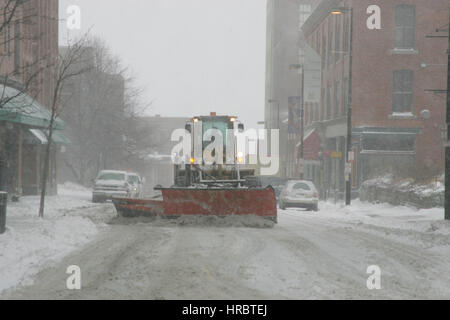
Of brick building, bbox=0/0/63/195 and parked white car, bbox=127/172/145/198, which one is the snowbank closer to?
parked white car, bbox=127/172/145/198

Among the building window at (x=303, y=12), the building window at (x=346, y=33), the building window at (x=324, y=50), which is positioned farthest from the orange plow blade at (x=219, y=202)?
the building window at (x=303, y=12)

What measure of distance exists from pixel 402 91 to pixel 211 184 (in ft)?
78.3

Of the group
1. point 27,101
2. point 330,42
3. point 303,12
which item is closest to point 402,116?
point 330,42

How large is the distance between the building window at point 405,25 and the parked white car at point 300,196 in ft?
44.6

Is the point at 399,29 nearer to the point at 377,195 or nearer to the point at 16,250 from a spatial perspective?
the point at 377,195

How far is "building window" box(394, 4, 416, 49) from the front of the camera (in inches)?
1572

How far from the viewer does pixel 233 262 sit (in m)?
11.2

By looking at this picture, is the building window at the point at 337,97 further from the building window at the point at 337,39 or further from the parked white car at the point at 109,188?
the parked white car at the point at 109,188

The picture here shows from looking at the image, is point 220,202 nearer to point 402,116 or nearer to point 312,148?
point 402,116

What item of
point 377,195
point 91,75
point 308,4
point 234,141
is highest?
point 308,4

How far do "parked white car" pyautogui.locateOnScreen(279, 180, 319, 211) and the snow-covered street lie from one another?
11.9 meters

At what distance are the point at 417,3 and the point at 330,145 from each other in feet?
42.5
